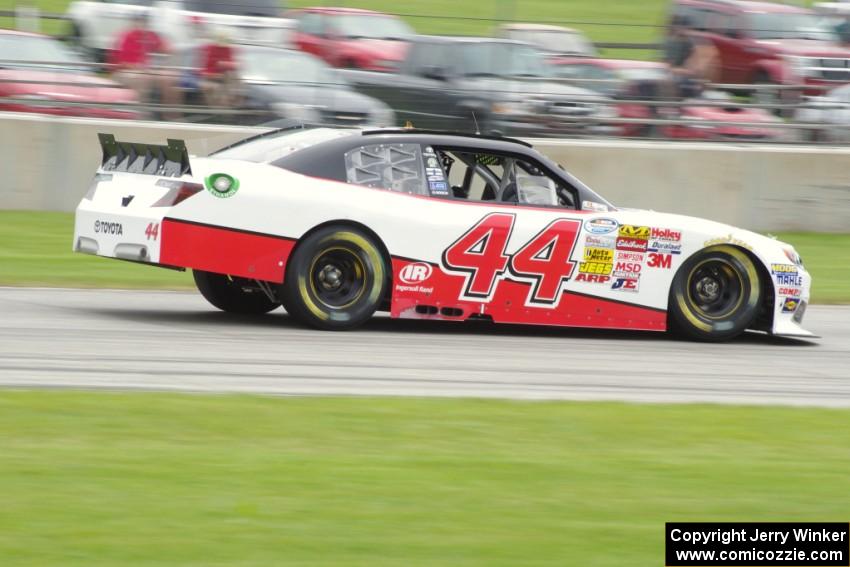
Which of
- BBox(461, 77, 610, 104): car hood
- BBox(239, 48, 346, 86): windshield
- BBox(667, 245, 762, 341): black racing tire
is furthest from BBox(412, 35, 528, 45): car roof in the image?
BBox(667, 245, 762, 341): black racing tire

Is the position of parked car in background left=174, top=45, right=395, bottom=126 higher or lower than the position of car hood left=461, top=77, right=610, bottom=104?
lower

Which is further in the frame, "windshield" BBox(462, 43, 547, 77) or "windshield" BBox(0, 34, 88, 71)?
"windshield" BBox(462, 43, 547, 77)

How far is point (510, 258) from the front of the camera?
991cm

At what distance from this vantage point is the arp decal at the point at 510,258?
983 centimetres

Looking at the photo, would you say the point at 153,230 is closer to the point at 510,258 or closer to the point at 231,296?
the point at 231,296

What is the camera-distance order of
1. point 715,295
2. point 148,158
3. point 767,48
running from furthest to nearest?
1. point 767,48
2. point 715,295
3. point 148,158

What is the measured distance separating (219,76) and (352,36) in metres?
3.09

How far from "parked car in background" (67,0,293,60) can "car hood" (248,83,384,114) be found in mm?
915

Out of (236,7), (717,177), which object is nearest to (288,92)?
(236,7)

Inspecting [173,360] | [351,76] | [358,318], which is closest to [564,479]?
[173,360]

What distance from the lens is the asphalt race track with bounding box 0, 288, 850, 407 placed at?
797 centimetres

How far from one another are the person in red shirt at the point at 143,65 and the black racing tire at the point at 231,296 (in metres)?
6.58

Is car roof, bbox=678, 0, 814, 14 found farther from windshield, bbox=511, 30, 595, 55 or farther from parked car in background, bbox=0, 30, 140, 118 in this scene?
parked car in background, bbox=0, 30, 140, 118

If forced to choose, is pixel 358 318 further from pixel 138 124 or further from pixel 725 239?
pixel 138 124
